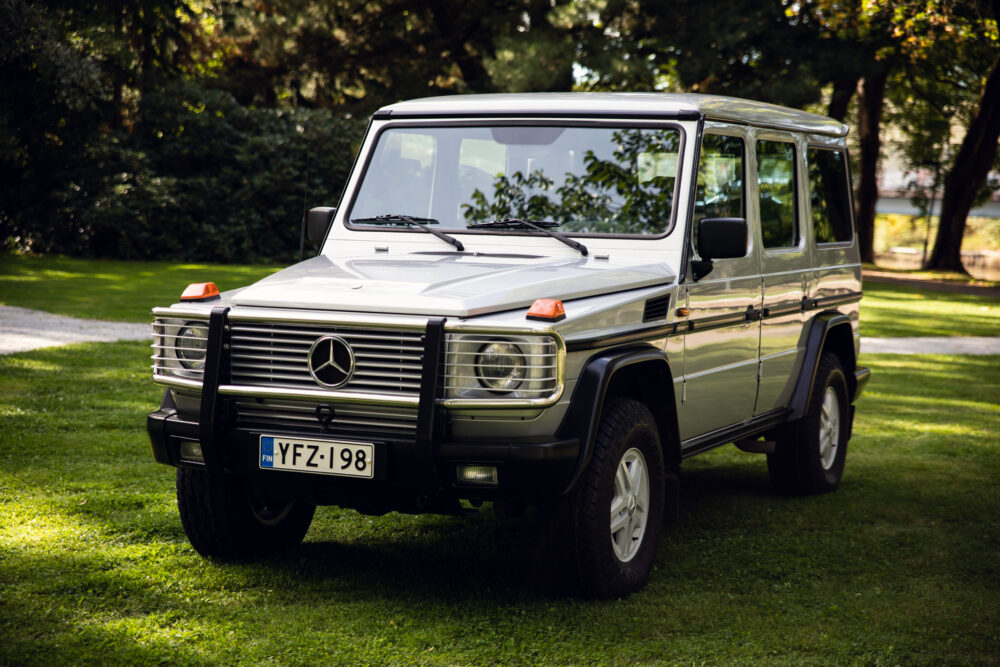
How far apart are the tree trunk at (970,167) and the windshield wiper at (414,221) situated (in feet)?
85.9

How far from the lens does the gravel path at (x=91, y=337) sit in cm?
1266

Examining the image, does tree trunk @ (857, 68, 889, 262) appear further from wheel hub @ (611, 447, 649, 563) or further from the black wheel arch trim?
wheel hub @ (611, 447, 649, 563)

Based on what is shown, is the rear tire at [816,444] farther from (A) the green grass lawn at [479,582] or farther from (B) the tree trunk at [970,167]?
(B) the tree trunk at [970,167]

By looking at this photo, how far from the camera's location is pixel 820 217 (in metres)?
7.16

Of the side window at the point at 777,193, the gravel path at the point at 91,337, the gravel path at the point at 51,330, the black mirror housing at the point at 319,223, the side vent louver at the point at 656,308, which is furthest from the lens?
the gravel path at the point at 91,337

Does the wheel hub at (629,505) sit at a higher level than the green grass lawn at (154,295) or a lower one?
higher

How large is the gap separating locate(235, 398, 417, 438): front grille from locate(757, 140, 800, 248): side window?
275 cm

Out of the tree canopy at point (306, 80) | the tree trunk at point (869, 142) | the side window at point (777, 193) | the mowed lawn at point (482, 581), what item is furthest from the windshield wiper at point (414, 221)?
the tree trunk at point (869, 142)

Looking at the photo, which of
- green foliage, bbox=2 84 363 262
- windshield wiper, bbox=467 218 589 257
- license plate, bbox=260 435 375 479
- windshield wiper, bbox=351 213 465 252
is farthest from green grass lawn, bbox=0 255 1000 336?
license plate, bbox=260 435 375 479

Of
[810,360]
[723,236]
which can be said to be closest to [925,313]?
[810,360]

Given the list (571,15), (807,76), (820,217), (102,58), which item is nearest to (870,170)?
(807,76)

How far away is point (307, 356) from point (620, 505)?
1.47 metres

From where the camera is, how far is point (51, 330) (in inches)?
531

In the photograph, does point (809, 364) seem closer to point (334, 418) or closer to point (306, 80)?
point (334, 418)
